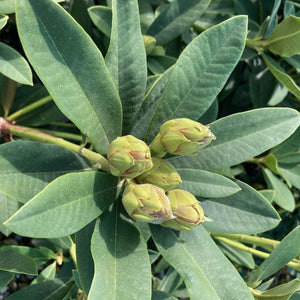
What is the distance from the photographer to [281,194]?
1.83 meters

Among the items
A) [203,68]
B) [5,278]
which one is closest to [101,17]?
[203,68]

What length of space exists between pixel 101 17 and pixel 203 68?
511 mm

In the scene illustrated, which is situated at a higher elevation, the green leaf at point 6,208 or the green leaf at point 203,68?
the green leaf at point 203,68

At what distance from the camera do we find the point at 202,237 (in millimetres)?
1051

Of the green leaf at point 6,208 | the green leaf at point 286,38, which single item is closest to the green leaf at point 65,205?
the green leaf at point 6,208

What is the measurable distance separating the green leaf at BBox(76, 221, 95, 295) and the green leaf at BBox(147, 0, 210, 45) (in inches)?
32.7

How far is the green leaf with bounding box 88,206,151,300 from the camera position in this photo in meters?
0.87

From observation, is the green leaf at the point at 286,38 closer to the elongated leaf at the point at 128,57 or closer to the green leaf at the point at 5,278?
the elongated leaf at the point at 128,57

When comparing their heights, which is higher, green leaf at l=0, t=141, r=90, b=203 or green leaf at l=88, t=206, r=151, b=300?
green leaf at l=0, t=141, r=90, b=203

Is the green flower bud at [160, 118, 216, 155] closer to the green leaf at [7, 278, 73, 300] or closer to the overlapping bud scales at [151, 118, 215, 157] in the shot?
the overlapping bud scales at [151, 118, 215, 157]

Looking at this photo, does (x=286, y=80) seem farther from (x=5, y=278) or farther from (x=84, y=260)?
(x=5, y=278)

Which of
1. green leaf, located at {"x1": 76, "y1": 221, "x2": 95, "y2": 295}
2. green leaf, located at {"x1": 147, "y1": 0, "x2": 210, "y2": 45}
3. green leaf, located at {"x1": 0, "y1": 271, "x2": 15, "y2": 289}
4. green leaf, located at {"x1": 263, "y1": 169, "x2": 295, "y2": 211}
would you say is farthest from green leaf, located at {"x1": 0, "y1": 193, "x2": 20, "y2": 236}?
green leaf, located at {"x1": 263, "y1": 169, "x2": 295, "y2": 211}

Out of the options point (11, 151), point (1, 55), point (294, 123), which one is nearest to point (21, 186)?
point (11, 151)

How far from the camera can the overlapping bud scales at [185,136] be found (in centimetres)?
87
